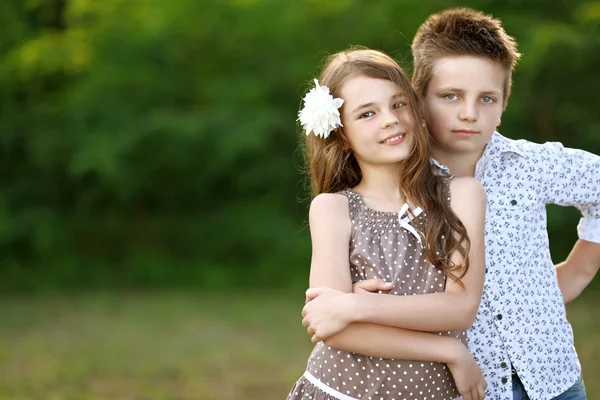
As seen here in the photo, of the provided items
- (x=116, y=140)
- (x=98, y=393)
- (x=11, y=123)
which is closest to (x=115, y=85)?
(x=116, y=140)

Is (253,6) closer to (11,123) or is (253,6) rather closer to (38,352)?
(11,123)

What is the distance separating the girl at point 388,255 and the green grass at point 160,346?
306 centimetres

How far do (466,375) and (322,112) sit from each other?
0.72 meters

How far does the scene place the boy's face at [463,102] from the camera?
2344 millimetres

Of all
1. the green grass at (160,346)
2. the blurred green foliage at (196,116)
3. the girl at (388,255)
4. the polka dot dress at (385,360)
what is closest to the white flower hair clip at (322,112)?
the girl at (388,255)

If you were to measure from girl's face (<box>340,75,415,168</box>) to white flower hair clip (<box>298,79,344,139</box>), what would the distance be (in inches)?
1.3

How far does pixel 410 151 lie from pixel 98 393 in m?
3.63

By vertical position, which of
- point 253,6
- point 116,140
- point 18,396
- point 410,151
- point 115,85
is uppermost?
point 253,6

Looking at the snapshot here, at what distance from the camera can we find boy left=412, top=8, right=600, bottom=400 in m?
2.30

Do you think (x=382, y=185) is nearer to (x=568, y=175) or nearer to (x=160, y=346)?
(x=568, y=175)

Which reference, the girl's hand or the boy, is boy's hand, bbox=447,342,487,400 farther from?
the girl's hand

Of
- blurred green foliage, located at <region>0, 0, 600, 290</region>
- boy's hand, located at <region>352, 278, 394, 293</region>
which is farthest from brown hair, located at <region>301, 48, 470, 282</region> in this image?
blurred green foliage, located at <region>0, 0, 600, 290</region>

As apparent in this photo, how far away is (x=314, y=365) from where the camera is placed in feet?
7.14

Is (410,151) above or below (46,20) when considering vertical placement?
below
